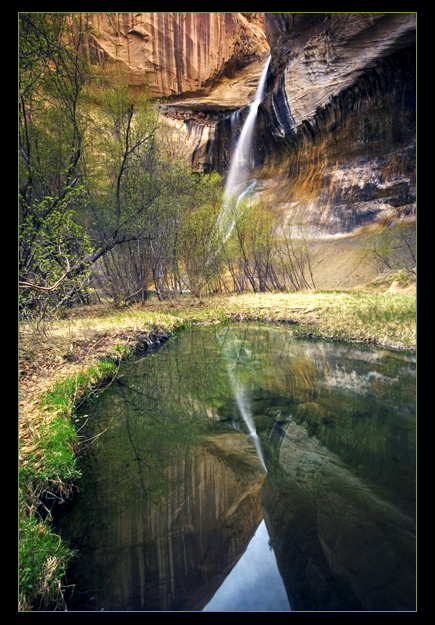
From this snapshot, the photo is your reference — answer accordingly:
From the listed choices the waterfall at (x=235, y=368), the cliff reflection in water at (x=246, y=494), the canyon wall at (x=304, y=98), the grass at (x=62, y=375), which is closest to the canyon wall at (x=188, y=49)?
the canyon wall at (x=304, y=98)

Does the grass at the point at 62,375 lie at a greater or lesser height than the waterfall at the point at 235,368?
greater

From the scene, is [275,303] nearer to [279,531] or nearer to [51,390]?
[51,390]

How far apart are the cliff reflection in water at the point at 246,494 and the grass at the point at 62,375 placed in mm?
370

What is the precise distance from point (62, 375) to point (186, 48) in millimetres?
66162

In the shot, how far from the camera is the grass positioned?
3.08m

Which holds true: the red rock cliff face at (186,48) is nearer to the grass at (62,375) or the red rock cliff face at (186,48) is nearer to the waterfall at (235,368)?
the grass at (62,375)

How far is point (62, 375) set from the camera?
7.46 meters

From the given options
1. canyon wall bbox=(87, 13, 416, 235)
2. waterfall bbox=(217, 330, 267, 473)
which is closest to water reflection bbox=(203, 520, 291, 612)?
waterfall bbox=(217, 330, 267, 473)

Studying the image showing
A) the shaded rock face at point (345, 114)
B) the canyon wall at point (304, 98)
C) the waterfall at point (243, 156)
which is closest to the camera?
the shaded rock face at point (345, 114)

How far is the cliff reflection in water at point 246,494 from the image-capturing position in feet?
10.7

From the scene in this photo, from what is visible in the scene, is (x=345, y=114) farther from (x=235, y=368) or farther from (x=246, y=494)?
(x=246, y=494)

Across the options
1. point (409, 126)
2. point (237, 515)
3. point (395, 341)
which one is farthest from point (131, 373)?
point (409, 126)

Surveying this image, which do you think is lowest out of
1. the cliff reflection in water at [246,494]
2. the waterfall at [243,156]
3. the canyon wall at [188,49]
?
the cliff reflection in water at [246,494]

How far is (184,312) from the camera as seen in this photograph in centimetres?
2247
